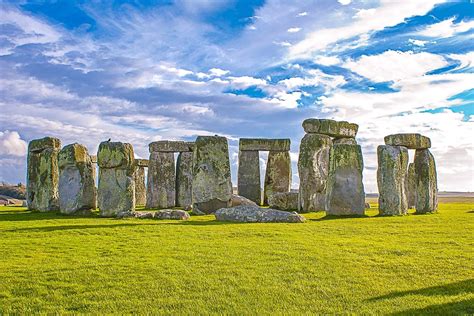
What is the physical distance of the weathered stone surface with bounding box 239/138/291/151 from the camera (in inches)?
1142

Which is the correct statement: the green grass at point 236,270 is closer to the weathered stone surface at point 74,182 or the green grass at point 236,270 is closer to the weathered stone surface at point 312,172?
the weathered stone surface at point 74,182

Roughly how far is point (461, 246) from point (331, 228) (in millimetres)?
3942

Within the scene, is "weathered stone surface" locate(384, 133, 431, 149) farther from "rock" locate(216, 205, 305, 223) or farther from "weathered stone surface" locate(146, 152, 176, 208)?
"weathered stone surface" locate(146, 152, 176, 208)

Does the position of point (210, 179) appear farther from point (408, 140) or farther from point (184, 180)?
point (408, 140)

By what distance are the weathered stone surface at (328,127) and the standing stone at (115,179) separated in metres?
8.13

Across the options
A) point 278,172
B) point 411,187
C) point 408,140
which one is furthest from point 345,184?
point 278,172

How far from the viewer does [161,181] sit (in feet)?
92.0

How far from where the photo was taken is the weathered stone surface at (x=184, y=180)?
91.4 ft

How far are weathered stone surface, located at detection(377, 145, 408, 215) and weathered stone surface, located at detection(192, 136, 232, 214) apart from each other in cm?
586

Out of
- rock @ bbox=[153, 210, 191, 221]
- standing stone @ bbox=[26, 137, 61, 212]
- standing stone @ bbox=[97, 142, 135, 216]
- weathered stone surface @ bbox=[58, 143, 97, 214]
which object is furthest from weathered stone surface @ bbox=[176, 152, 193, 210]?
rock @ bbox=[153, 210, 191, 221]

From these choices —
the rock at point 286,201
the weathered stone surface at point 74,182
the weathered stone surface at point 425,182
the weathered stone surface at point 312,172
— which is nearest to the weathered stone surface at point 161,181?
the rock at point 286,201

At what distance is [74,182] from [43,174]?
2.92 m

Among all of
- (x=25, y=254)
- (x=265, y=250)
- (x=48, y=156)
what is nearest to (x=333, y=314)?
(x=265, y=250)

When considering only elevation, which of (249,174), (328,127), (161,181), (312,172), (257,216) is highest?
(328,127)
